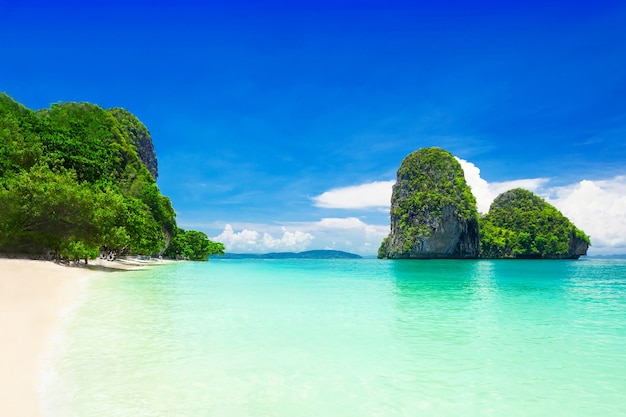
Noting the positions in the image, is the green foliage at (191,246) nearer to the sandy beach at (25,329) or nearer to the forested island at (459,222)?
the forested island at (459,222)

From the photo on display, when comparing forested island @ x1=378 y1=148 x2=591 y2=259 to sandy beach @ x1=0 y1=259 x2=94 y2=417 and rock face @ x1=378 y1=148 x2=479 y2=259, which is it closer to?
rock face @ x1=378 y1=148 x2=479 y2=259

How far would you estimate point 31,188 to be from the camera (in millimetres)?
21578

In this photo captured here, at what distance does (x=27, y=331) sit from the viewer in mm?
7621

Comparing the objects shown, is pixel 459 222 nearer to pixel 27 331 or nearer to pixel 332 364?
pixel 332 364

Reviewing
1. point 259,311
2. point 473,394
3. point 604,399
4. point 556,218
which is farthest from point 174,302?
point 556,218

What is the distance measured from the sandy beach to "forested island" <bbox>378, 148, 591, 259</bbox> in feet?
315

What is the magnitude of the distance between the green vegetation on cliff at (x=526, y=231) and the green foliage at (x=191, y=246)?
79.2 m

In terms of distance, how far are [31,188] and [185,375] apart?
67.5 ft

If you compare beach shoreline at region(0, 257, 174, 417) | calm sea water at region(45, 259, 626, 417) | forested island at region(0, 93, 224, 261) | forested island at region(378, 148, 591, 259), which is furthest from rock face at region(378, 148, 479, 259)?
beach shoreline at region(0, 257, 174, 417)

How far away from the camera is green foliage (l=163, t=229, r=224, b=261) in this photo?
2901 inches

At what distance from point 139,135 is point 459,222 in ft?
255

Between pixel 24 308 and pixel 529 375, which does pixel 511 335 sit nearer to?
pixel 529 375

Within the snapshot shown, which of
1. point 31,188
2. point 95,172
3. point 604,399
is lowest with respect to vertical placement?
point 604,399

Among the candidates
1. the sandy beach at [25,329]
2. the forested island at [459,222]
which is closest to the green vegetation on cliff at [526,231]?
the forested island at [459,222]
